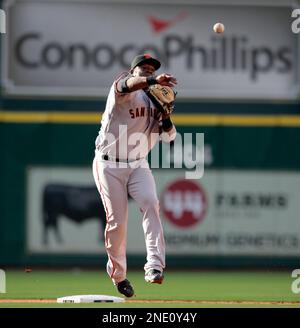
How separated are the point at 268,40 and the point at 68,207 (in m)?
3.87

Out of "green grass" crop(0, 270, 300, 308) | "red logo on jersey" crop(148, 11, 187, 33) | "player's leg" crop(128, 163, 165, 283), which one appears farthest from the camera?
"red logo on jersey" crop(148, 11, 187, 33)

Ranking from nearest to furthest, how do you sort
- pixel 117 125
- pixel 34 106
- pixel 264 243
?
pixel 117 125 → pixel 264 243 → pixel 34 106

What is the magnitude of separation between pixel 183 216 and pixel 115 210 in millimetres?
4943

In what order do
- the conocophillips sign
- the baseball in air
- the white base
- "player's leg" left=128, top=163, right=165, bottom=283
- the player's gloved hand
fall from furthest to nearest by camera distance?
the conocophillips sign < the baseball in air < "player's leg" left=128, top=163, right=165, bottom=283 < the white base < the player's gloved hand

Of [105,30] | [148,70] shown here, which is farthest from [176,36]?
[148,70]

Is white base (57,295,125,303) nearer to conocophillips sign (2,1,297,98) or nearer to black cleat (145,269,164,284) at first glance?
black cleat (145,269,164,284)

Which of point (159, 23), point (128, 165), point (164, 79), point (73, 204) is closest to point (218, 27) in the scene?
point (128, 165)

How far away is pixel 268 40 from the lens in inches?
610

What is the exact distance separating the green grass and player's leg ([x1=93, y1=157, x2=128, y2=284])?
381 millimetres

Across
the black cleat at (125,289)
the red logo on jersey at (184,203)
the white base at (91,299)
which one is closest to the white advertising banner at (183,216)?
the red logo on jersey at (184,203)

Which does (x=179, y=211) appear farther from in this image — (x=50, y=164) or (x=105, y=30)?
(x=105, y=30)

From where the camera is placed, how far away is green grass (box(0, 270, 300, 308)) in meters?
9.16

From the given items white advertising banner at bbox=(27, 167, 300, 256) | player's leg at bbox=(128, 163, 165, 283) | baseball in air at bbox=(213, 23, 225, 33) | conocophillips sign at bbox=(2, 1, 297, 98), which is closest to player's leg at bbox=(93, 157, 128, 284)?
player's leg at bbox=(128, 163, 165, 283)

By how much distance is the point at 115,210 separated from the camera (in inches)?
344
